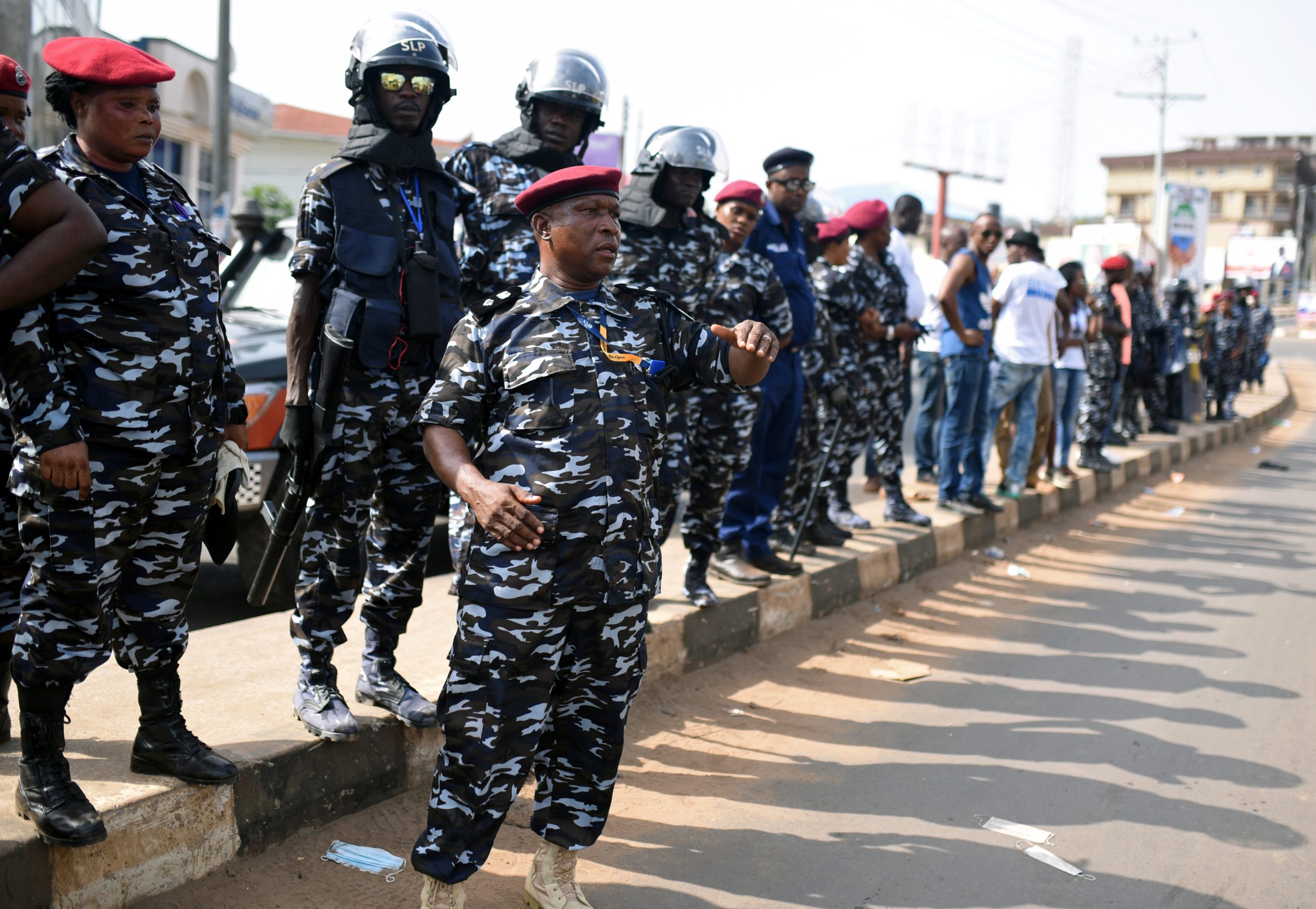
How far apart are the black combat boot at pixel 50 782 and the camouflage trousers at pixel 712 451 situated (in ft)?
9.96

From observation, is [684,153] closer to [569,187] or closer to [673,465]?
[673,465]

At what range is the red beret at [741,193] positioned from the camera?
5.40 m

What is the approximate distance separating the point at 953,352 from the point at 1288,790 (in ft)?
14.3

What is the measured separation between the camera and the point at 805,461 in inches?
261

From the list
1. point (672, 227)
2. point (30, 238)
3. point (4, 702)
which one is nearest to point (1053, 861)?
point (672, 227)

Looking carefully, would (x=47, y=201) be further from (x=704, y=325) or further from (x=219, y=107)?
(x=219, y=107)

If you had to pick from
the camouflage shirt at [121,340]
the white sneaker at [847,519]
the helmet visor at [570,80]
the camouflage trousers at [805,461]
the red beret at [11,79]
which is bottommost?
the white sneaker at [847,519]

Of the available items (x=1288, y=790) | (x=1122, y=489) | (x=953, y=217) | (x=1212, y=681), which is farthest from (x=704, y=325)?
(x=953, y=217)

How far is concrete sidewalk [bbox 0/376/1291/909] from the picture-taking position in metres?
2.80

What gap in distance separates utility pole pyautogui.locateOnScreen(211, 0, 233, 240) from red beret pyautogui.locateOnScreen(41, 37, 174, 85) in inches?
500

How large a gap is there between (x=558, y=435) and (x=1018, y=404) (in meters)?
7.22

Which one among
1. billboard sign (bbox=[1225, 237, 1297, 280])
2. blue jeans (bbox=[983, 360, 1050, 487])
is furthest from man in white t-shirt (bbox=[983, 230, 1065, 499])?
billboard sign (bbox=[1225, 237, 1297, 280])

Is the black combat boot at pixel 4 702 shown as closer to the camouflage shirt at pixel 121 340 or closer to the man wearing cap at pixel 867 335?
the camouflage shirt at pixel 121 340

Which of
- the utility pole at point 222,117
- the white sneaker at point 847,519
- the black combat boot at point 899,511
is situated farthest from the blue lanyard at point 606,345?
the utility pole at point 222,117
